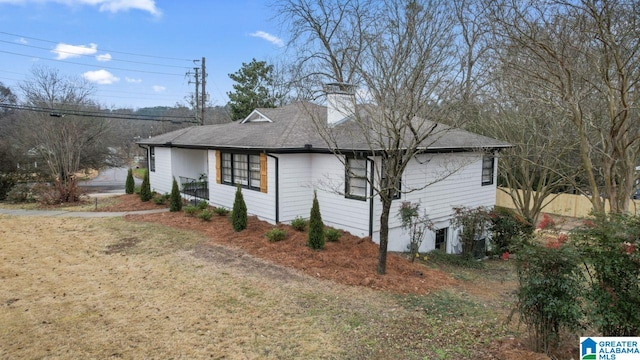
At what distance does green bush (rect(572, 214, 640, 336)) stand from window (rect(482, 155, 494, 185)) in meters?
10.4

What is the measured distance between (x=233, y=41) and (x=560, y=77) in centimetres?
2155

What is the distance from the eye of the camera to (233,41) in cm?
2562

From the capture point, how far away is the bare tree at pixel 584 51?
296 inches

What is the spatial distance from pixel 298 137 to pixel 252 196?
2.55 meters

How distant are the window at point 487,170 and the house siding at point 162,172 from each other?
13.6 metres

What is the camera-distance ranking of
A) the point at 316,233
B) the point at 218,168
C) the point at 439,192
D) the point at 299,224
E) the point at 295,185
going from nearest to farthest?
the point at 316,233 < the point at 299,224 < the point at 295,185 < the point at 439,192 < the point at 218,168

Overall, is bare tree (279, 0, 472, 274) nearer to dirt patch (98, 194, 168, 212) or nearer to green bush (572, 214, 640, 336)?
green bush (572, 214, 640, 336)

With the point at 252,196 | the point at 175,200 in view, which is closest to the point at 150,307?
the point at 252,196

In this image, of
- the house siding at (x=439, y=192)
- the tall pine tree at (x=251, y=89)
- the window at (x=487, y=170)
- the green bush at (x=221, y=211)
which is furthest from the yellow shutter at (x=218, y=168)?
the tall pine tree at (x=251, y=89)

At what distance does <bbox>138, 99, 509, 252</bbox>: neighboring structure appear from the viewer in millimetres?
11016

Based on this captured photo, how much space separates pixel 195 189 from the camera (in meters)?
16.1

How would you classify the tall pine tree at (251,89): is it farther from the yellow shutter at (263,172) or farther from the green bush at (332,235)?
the green bush at (332,235)

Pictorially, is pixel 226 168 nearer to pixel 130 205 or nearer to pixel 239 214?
pixel 239 214

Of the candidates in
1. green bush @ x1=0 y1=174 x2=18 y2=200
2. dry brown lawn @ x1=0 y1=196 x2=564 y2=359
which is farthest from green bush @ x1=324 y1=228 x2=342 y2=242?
green bush @ x1=0 y1=174 x2=18 y2=200
